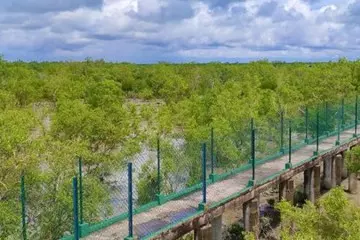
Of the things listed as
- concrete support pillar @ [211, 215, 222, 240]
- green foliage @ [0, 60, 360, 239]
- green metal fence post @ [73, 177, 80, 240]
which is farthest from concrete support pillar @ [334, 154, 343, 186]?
green metal fence post @ [73, 177, 80, 240]

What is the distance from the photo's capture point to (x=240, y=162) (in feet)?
79.7

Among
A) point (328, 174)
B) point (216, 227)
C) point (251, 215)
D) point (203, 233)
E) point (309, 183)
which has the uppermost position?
point (203, 233)

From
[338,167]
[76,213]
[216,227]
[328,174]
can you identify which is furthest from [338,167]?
[76,213]

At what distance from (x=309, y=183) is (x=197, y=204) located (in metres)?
12.6

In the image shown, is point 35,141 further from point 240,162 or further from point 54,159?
point 240,162

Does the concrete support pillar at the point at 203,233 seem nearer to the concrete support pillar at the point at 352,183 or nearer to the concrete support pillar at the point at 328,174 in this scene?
the concrete support pillar at the point at 328,174

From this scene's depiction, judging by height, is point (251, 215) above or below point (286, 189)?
below

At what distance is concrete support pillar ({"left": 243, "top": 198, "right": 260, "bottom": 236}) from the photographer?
22.4 m

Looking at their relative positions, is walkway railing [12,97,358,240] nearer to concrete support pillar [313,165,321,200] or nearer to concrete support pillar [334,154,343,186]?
concrete support pillar [313,165,321,200]

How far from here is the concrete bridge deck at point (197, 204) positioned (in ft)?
53.5

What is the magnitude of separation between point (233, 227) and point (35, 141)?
10974 mm

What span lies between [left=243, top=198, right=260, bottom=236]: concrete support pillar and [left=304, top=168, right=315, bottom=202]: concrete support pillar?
754 centimetres

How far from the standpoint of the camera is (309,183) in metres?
29.7

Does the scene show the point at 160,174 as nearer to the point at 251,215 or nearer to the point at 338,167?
the point at 251,215
